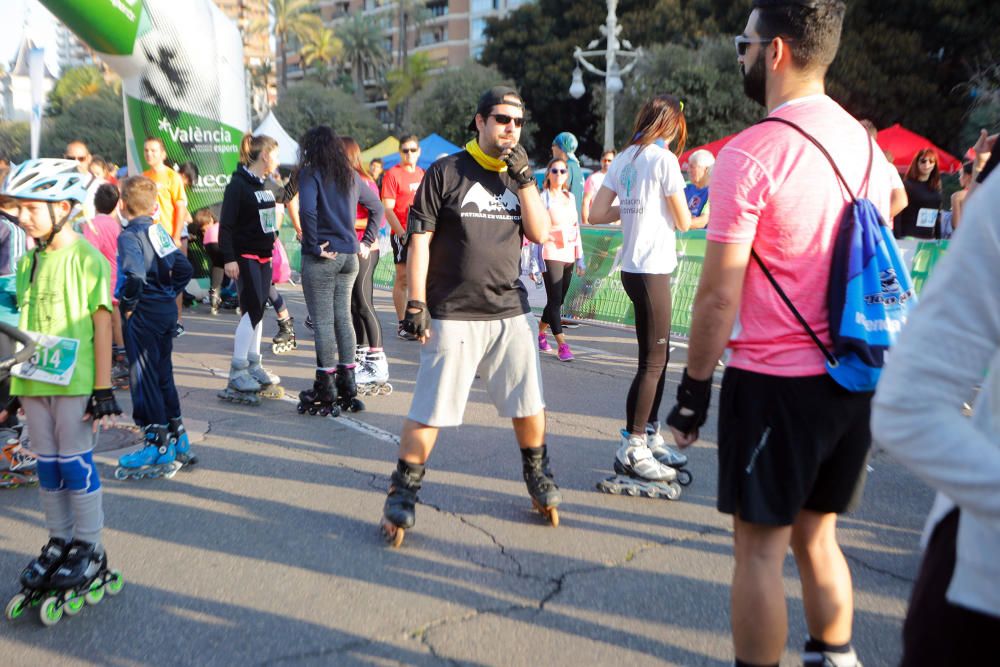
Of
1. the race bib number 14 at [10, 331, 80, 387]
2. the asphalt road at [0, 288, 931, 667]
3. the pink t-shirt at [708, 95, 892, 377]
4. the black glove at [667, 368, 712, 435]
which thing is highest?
the pink t-shirt at [708, 95, 892, 377]

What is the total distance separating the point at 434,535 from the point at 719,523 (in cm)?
139

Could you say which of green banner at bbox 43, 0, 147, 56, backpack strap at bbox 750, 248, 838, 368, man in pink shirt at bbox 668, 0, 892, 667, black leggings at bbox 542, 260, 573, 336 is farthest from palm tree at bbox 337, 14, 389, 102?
backpack strap at bbox 750, 248, 838, 368

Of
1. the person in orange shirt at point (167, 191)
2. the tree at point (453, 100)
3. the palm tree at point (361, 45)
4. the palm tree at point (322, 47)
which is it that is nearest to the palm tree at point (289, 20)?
the palm tree at point (322, 47)

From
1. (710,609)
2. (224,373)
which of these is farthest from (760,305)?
(224,373)

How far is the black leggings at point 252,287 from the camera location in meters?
6.43

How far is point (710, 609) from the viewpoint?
10.6 feet

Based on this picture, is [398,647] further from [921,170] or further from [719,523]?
[921,170]

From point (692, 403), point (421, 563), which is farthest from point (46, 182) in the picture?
point (692, 403)

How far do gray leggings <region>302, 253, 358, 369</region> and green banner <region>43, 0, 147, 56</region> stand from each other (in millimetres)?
7369

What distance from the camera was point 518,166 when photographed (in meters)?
3.66

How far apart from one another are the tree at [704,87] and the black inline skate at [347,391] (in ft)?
82.0

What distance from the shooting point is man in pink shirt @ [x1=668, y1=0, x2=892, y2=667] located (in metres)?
2.17

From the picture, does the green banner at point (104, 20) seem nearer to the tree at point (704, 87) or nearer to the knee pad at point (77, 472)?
the knee pad at point (77, 472)

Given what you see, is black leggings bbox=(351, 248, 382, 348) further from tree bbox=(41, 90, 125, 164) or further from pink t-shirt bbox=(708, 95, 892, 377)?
tree bbox=(41, 90, 125, 164)
